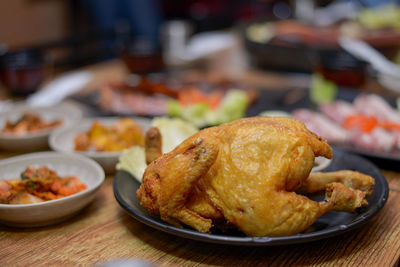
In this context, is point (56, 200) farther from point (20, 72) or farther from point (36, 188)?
point (20, 72)

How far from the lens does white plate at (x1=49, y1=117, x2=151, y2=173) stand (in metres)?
1.92

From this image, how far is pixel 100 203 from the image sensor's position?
5.69ft

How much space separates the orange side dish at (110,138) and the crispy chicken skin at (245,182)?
0.73 metres

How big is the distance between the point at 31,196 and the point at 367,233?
1.22m

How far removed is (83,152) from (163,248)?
79 cm

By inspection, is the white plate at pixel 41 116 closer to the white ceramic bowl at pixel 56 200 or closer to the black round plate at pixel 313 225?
the white ceramic bowl at pixel 56 200

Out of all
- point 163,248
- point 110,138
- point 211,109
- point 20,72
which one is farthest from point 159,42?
point 163,248

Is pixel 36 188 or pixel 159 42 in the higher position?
pixel 159 42

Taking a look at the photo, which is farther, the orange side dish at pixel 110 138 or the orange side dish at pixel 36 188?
the orange side dish at pixel 110 138

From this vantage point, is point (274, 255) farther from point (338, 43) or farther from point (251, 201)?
point (338, 43)

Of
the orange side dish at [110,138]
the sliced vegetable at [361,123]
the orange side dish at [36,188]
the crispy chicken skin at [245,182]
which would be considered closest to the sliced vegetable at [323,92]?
the sliced vegetable at [361,123]

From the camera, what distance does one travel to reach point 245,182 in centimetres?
125

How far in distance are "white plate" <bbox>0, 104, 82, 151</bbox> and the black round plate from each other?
75 centimetres

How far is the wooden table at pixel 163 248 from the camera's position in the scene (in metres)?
1.31
